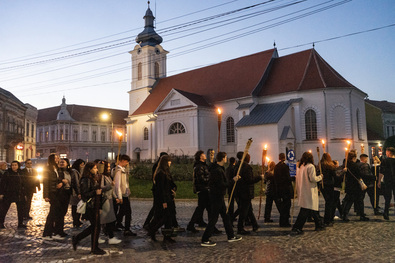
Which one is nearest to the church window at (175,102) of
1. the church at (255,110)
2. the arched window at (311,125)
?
the church at (255,110)

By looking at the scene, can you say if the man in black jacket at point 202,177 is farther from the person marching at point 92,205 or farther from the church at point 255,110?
the church at point 255,110

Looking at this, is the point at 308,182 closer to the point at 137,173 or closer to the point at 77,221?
the point at 77,221

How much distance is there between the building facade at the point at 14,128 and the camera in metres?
35.3

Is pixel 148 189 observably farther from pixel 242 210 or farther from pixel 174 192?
pixel 242 210

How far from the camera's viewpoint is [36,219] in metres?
10.2

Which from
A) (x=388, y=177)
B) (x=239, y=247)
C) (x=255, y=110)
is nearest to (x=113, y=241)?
(x=239, y=247)

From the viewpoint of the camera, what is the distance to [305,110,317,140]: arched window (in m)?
29.9

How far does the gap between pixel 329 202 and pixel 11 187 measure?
8.65m

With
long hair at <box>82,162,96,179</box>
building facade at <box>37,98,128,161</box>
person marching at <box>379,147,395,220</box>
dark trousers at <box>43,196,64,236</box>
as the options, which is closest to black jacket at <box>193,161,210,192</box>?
long hair at <box>82,162,96,179</box>

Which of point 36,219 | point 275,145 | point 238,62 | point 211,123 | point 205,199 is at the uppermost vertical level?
point 238,62

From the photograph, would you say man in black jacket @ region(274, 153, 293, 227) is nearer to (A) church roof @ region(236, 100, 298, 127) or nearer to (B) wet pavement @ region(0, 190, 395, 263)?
(B) wet pavement @ region(0, 190, 395, 263)

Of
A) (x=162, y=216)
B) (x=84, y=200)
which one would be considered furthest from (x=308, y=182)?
(x=84, y=200)

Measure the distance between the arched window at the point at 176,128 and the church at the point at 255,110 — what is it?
0.11m

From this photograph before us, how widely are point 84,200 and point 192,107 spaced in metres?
28.0
